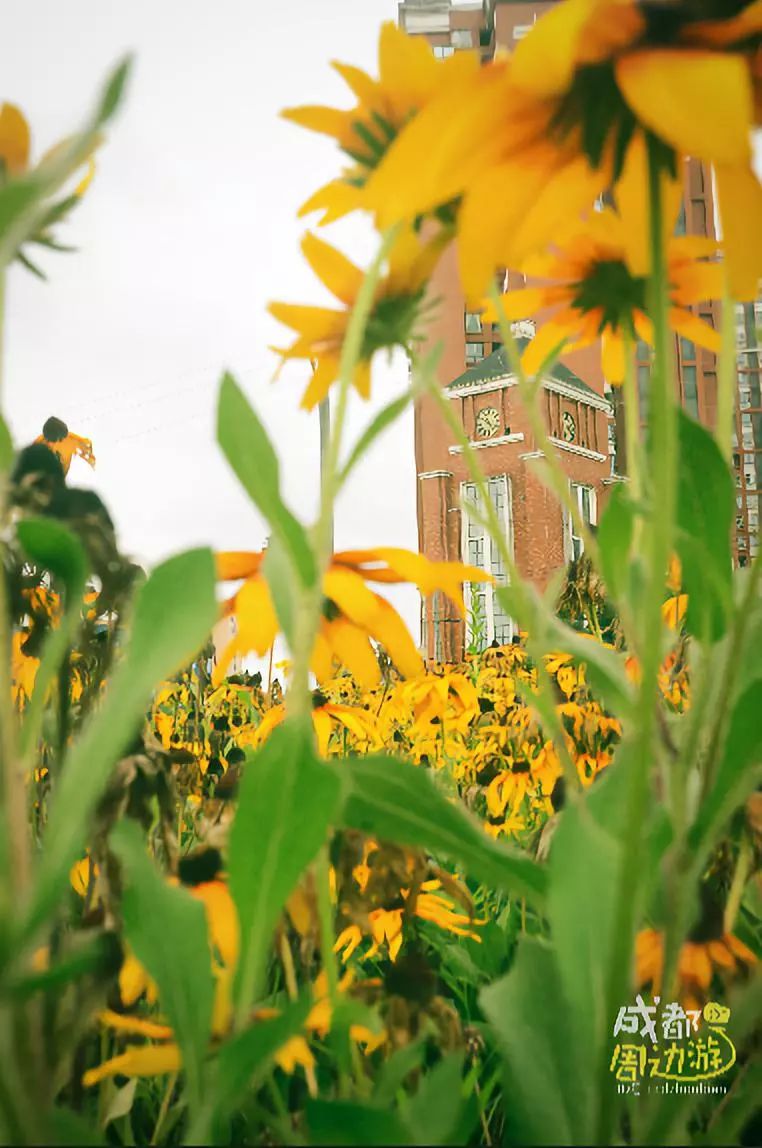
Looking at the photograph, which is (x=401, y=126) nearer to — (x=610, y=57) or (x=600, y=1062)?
(x=610, y=57)

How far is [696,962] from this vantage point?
38 cm

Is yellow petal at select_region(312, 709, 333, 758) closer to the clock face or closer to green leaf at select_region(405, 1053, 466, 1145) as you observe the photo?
green leaf at select_region(405, 1053, 466, 1145)

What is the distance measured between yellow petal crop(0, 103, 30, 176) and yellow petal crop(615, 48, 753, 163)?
18 centimetres

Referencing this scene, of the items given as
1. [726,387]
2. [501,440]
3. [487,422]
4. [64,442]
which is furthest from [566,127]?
[501,440]

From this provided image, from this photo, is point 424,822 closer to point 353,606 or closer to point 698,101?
point 353,606

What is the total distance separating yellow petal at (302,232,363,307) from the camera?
0.34 m

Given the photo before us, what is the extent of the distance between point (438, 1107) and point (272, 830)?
8 centimetres

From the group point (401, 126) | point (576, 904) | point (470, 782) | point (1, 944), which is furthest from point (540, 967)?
point (470, 782)

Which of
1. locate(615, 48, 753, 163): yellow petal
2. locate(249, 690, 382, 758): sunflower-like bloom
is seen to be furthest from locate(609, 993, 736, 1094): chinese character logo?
locate(249, 690, 382, 758): sunflower-like bloom

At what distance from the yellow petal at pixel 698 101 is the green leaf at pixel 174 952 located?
21cm

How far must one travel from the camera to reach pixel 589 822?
251 millimetres

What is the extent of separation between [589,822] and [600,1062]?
59 mm

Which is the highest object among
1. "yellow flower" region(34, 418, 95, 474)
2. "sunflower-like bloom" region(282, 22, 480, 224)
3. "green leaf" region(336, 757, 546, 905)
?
"yellow flower" region(34, 418, 95, 474)

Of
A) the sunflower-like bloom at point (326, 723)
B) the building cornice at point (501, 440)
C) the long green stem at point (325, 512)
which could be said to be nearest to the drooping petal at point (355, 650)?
the long green stem at point (325, 512)
